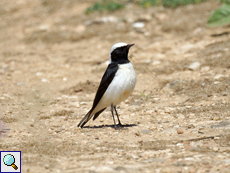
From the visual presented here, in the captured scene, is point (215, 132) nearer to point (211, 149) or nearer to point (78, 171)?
point (211, 149)

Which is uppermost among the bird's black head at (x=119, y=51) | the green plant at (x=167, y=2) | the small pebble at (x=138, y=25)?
the green plant at (x=167, y=2)

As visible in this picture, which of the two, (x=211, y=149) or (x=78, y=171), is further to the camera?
(x=211, y=149)

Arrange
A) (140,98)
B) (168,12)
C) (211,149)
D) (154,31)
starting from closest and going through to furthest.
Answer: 1. (211,149)
2. (140,98)
3. (154,31)
4. (168,12)

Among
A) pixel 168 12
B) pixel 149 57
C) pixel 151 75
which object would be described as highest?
pixel 168 12

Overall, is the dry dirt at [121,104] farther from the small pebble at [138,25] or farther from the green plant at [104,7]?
the green plant at [104,7]

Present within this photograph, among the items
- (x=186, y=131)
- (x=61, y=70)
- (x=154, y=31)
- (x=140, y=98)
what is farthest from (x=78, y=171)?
(x=154, y=31)

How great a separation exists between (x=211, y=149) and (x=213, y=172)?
0.70 meters

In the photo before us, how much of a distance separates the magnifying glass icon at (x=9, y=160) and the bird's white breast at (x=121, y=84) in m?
1.97

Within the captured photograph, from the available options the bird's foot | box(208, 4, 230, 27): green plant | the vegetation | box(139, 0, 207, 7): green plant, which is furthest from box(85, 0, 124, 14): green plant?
the bird's foot

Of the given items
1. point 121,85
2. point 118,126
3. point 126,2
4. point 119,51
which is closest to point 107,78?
point 121,85

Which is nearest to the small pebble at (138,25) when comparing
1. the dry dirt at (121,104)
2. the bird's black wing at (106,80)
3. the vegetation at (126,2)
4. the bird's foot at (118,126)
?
the dry dirt at (121,104)

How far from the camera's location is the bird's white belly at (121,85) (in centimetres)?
566

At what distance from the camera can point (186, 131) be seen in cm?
538

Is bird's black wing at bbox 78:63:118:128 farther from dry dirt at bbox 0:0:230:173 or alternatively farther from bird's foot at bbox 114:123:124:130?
bird's foot at bbox 114:123:124:130
